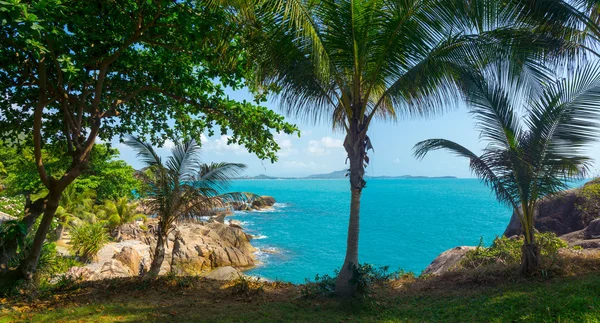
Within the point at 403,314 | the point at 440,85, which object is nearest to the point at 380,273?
the point at 403,314

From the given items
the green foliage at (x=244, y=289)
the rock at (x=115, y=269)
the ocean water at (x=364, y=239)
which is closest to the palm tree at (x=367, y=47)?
the green foliage at (x=244, y=289)

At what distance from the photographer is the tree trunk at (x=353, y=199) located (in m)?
6.08

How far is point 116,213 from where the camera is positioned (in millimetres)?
22312

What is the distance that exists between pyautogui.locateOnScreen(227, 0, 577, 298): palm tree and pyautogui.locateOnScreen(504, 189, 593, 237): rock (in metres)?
12.2

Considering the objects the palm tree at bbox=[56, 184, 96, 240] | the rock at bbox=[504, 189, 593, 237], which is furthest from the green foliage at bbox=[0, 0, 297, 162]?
the rock at bbox=[504, 189, 593, 237]

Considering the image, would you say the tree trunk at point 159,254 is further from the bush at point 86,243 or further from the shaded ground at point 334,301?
the bush at point 86,243

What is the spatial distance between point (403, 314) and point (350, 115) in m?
3.48

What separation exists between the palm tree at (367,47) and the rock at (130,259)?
10982 millimetres

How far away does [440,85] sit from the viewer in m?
6.35

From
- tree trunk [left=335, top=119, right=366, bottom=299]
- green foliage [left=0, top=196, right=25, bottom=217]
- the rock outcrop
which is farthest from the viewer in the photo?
the rock outcrop

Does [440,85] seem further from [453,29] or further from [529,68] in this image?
[529,68]

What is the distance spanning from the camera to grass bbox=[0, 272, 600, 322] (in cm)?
485

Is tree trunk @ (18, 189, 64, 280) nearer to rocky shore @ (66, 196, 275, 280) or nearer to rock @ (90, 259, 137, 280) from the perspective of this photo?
rocky shore @ (66, 196, 275, 280)

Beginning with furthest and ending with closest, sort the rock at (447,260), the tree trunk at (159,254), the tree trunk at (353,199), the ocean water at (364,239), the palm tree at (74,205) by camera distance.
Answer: the ocean water at (364,239) < the palm tree at (74,205) < the rock at (447,260) < the tree trunk at (159,254) < the tree trunk at (353,199)
